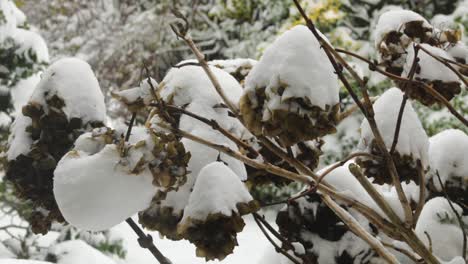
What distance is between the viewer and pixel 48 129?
62cm

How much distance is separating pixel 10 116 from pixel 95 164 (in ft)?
10.5

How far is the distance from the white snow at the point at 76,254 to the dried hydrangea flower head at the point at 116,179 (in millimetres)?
2464

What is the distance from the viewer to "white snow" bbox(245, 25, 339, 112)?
18.5 inches

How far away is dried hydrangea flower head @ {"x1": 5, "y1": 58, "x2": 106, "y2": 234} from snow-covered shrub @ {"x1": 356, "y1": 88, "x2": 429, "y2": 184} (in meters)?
0.30

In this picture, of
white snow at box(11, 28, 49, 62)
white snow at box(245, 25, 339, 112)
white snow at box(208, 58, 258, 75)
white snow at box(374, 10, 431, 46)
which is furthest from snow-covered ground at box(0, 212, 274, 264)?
white snow at box(245, 25, 339, 112)

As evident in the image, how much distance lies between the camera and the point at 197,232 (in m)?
0.50

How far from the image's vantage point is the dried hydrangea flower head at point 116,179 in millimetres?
504

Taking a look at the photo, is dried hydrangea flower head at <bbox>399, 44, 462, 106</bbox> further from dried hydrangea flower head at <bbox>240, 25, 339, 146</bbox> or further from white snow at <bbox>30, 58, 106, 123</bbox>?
white snow at <bbox>30, 58, 106, 123</bbox>

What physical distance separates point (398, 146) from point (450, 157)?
195 mm

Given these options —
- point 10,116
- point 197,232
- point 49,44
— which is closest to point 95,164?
point 197,232

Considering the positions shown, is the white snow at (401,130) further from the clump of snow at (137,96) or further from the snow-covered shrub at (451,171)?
the clump of snow at (137,96)

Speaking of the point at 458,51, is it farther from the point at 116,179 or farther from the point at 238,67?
the point at 116,179

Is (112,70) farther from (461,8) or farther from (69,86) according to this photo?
(69,86)

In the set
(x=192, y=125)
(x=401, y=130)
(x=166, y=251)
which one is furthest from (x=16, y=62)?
(x=401, y=130)
